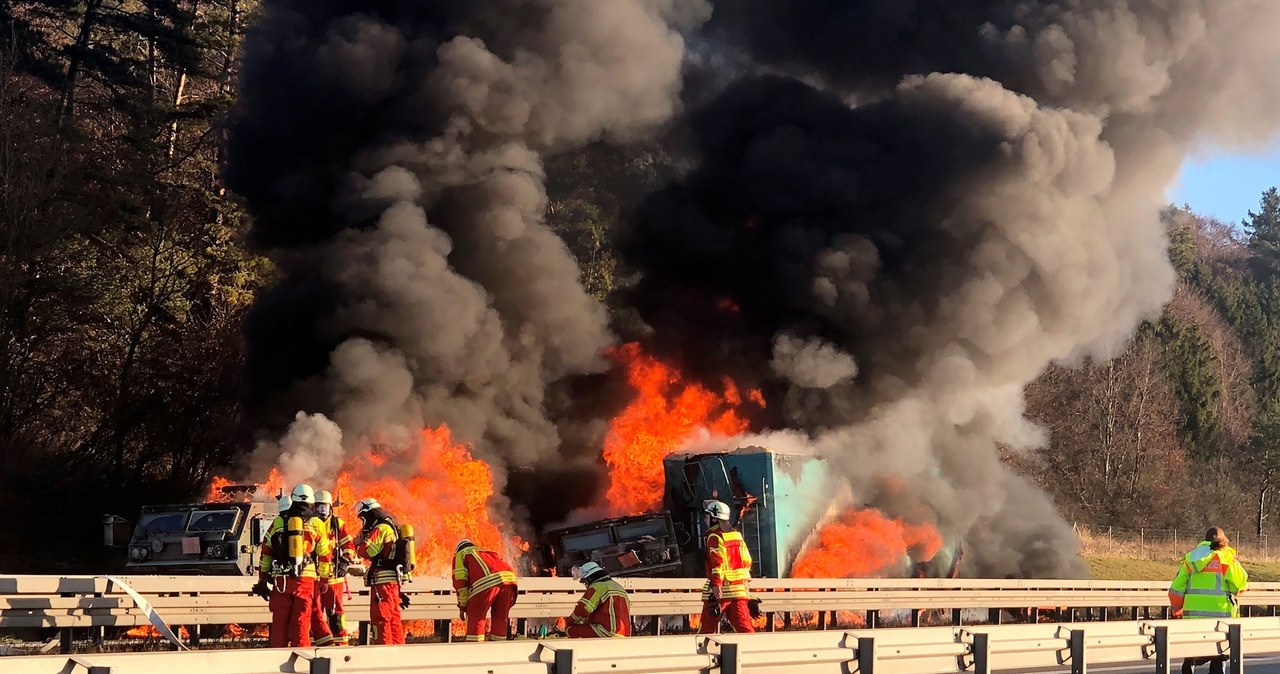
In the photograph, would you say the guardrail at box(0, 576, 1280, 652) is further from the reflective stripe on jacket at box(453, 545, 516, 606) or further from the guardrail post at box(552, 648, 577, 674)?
the guardrail post at box(552, 648, 577, 674)

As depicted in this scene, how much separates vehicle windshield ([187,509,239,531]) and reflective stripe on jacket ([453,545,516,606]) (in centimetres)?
835

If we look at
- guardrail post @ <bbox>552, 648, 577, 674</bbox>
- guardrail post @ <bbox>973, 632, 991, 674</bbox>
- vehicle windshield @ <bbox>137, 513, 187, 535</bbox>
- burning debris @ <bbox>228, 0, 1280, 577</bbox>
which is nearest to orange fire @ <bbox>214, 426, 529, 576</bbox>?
burning debris @ <bbox>228, 0, 1280, 577</bbox>

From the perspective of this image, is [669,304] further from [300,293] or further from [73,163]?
[73,163]

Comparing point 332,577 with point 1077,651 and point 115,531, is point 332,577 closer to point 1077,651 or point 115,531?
point 1077,651

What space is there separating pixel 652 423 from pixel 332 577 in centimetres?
1844

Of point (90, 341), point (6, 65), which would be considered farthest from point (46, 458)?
point (6, 65)

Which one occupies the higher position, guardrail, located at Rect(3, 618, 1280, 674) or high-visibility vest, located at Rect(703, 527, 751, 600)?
high-visibility vest, located at Rect(703, 527, 751, 600)

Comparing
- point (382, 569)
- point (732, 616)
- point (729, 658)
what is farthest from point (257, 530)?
point (729, 658)

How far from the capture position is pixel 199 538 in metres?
20.8

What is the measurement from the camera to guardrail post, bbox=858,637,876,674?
1027cm

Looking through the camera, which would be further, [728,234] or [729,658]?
[728,234]

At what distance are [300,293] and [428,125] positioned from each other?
4369 millimetres

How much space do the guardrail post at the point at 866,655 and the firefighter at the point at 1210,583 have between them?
4783 millimetres

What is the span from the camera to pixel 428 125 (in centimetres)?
3061
